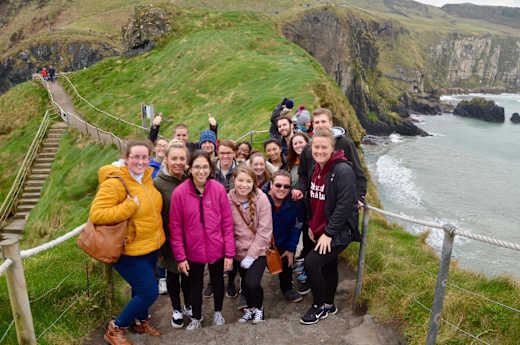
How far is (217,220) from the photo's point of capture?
16.0 ft

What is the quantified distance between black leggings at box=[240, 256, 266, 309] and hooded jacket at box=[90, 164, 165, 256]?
4.36 feet

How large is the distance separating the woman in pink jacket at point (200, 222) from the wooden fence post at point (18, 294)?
170 cm

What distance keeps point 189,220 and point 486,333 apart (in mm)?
3908

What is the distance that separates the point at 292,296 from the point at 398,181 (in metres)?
42.5

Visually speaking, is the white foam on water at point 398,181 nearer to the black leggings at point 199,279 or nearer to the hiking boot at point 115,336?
the black leggings at point 199,279

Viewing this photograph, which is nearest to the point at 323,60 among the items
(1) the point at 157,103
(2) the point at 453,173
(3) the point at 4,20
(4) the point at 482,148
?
(2) the point at 453,173

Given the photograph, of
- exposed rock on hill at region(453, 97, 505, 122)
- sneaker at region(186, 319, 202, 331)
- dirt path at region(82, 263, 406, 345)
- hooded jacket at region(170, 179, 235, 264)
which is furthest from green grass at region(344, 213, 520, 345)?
exposed rock on hill at region(453, 97, 505, 122)

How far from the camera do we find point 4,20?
151 metres

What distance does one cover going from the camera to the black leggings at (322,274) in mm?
4820

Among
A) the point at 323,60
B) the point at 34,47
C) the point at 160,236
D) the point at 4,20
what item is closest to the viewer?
the point at 160,236

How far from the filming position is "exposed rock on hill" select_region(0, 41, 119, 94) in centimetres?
10538

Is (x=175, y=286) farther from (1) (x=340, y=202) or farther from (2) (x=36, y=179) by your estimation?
(2) (x=36, y=179)

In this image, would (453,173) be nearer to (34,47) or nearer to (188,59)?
(188,59)

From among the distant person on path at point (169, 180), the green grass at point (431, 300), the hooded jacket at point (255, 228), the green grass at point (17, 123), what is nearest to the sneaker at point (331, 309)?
the green grass at point (431, 300)
